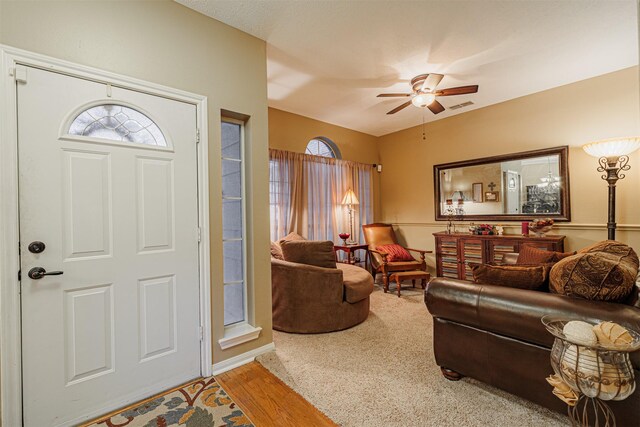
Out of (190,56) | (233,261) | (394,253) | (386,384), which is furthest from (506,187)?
(190,56)

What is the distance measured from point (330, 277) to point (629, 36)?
11.6ft

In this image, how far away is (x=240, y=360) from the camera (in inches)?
90.1

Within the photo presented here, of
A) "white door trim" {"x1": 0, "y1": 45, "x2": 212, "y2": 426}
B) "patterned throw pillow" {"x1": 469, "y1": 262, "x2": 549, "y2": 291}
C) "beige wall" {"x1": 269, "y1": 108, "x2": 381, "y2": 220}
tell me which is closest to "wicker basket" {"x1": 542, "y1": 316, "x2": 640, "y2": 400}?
"patterned throw pillow" {"x1": 469, "y1": 262, "x2": 549, "y2": 291}

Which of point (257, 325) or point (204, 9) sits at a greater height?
point (204, 9)

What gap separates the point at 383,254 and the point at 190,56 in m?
3.57

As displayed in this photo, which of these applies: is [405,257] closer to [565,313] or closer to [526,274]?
[526,274]

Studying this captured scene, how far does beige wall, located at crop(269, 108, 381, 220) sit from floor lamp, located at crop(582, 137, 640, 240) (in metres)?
3.18

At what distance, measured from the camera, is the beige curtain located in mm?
4168

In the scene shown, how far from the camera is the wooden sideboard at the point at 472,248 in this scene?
3.52 metres

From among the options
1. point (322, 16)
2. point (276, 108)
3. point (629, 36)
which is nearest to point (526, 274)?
point (322, 16)

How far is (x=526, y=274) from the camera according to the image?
178cm

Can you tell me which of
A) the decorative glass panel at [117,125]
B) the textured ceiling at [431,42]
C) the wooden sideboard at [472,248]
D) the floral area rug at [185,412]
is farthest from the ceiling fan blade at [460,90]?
the floral area rug at [185,412]

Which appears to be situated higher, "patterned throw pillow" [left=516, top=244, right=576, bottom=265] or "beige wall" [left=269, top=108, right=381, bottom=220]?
"beige wall" [left=269, top=108, right=381, bottom=220]

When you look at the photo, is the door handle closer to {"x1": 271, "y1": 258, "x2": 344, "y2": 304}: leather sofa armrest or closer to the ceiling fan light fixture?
{"x1": 271, "y1": 258, "x2": 344, "y2": 304}: leather sofa armrest
